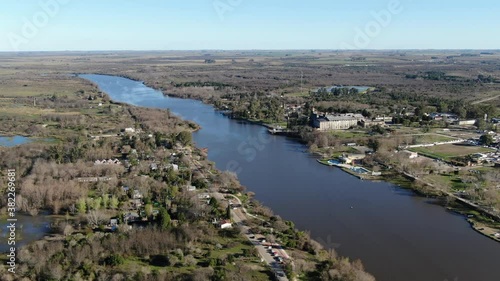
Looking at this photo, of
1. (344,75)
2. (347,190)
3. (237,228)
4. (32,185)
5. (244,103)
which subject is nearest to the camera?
(237,228)

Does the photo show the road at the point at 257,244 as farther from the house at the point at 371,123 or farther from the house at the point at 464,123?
the house at the point at 464,123

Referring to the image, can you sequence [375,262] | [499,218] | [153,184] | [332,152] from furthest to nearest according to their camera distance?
[332,152], [153,184], [499,218], [375,262]

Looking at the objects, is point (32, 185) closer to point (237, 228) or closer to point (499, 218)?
point (237, 228)

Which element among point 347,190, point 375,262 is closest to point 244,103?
point 347,190

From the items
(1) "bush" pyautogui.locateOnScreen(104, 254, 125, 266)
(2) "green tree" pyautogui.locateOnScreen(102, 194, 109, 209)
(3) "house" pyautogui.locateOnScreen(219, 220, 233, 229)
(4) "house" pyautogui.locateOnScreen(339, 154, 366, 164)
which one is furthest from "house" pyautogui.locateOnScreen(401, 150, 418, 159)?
(1) "bush" pyautogui.locateOnScreen(104, 254, 125, 266)

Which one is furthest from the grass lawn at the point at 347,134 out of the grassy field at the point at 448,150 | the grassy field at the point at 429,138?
the grassy field at the point at 448,150

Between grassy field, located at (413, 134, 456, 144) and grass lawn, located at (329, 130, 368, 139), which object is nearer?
grassy field, located at (413, 134, 456, 144)

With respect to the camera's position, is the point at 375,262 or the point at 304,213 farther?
the point at 304,213

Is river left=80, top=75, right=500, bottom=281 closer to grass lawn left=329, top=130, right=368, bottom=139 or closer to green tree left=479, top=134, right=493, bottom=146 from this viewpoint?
grass lawn left=329, top=130, right=368, bottom=139
